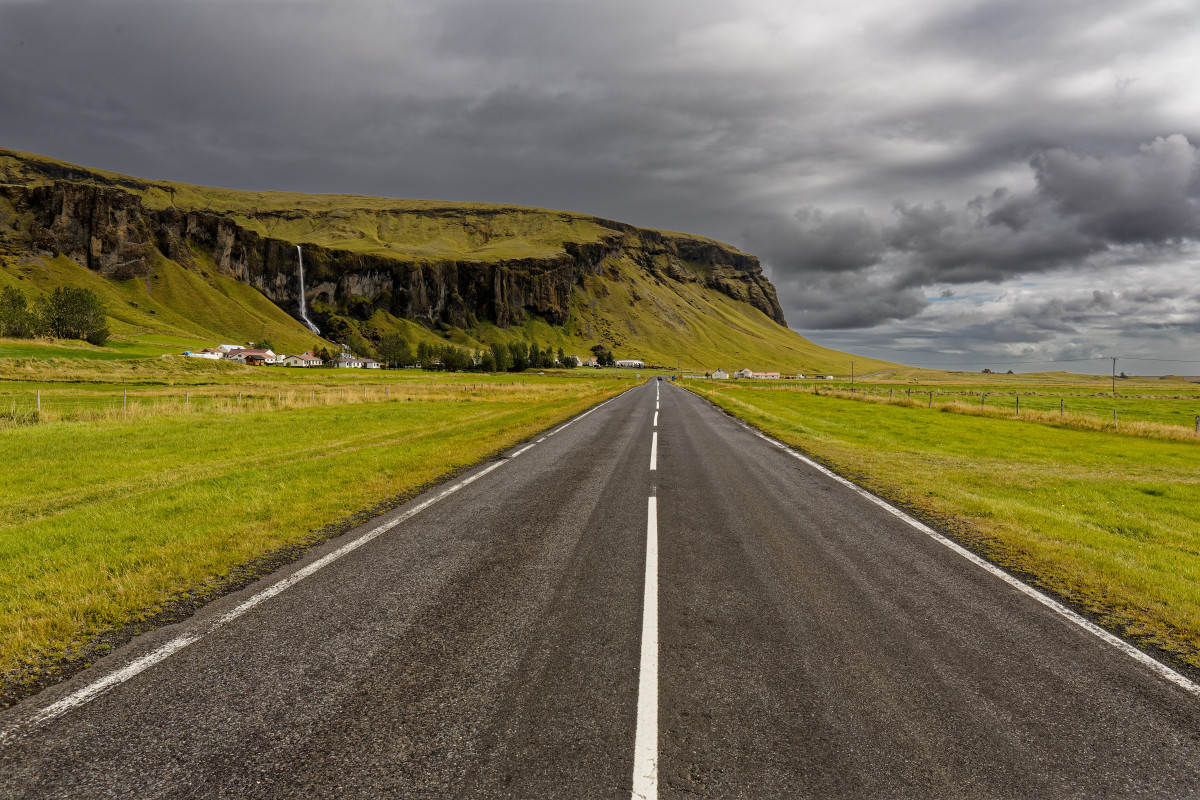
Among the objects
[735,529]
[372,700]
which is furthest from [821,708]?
[735,529]

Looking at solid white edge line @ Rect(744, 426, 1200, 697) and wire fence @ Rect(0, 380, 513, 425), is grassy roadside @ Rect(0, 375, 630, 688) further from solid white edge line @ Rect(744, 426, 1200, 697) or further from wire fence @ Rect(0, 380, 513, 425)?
solid white edge line @ Rect(744, 426, 1200, 697)

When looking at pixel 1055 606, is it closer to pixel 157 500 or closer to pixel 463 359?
pixel 157 500

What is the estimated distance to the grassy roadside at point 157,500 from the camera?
5297mm

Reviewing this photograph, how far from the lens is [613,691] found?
3902 millimetres

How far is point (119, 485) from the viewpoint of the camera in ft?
36.7

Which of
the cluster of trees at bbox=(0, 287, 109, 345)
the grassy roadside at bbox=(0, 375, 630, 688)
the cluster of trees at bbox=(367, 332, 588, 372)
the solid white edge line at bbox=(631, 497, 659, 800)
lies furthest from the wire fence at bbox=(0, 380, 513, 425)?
the cluster of trees at bbox=(367, 332, 588, 372)

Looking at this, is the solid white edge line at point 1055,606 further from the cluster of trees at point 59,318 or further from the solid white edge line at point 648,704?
the cluster of trees at point 59,318

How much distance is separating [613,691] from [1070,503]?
1166 cm

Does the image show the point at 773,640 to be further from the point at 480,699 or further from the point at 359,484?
the point at 359,484

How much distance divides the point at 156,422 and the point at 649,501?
22.6m

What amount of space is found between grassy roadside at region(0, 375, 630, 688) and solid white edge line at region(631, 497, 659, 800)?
14.9 feet

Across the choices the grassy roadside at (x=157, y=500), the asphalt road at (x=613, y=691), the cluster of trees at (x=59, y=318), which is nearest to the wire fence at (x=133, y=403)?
the grassy roadside at (x=157, y=500)

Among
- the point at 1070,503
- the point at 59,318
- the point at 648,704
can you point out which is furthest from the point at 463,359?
the point at 648,704

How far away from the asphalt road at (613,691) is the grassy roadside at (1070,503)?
3.29ft
